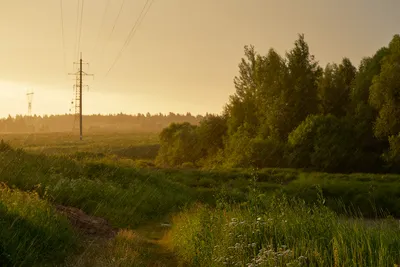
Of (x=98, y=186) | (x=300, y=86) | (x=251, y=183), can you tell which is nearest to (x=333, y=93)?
(x=300, y=86)

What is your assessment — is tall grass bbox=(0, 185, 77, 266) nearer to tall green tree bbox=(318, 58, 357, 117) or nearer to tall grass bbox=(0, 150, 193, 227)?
tall grass bbox=(0, 150, 193, 227)

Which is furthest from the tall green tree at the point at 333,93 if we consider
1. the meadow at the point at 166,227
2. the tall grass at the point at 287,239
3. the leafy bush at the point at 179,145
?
the tall grass at the point at 287,239

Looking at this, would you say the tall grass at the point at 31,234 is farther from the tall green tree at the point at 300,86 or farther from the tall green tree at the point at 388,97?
the tall green tree at the point at 300,86

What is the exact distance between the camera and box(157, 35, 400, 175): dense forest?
158ft

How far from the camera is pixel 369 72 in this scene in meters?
52.5

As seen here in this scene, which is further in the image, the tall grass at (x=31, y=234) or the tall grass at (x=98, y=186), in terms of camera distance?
the tall grass at (x=98, y=186)

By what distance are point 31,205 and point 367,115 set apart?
4272 cm

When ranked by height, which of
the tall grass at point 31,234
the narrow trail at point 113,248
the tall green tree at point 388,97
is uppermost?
the tall green tree at point 388,97

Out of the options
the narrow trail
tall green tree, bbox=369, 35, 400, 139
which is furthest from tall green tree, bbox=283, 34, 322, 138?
the narrow trail

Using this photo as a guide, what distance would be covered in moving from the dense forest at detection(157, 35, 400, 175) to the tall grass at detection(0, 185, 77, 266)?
3839 cm

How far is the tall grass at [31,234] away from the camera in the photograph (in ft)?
38.4

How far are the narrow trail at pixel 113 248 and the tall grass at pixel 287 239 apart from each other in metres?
1.23

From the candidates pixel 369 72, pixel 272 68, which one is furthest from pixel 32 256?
pixel 272 68

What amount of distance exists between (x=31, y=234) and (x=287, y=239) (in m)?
7.40
